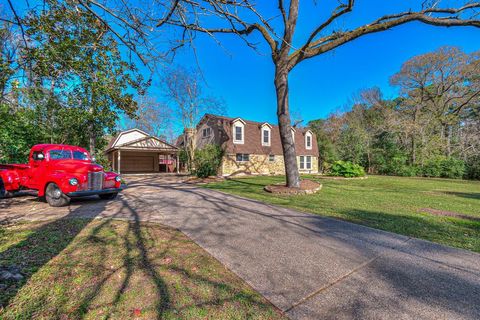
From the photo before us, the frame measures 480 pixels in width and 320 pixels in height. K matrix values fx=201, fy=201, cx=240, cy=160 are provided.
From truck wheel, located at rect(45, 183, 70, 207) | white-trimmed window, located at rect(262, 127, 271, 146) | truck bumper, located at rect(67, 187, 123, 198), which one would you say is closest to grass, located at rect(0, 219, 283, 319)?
truck bumper, located at rect(67, 187, 123, 198)

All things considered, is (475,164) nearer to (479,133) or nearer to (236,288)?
(479,133)

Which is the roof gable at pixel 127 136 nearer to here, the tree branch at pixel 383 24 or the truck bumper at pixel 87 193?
the truck bumper at pixel 87 193

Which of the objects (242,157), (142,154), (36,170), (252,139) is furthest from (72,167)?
(142,154)

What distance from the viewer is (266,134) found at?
22266mm

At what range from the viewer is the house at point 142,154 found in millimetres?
19922

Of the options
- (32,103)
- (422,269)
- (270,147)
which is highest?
(32,103)

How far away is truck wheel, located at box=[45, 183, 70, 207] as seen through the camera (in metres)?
6.12

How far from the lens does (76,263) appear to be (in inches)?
109

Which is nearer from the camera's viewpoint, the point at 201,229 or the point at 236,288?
the point at 236,288

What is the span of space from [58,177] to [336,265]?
24.5ft

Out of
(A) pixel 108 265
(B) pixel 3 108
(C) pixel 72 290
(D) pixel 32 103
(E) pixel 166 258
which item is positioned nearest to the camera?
(C) pixel 72 290

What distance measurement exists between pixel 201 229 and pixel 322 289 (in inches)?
106

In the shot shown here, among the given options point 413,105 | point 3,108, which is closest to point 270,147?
point 413,105

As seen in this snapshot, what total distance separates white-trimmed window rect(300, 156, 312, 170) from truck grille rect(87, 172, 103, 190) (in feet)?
71.4
